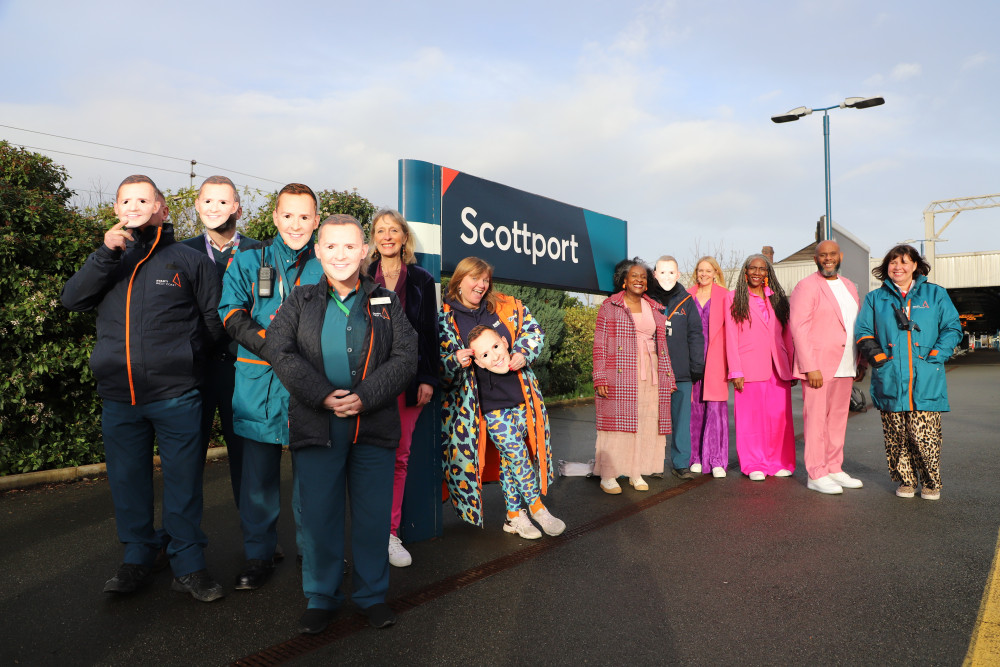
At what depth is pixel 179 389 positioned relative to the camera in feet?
11.3

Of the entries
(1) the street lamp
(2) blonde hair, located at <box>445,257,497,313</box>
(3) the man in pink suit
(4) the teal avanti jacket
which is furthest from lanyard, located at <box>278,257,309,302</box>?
→ (1) the street lamp

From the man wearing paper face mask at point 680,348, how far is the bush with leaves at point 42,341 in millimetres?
5065

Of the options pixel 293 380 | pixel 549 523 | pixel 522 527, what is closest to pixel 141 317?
pixel 293 380

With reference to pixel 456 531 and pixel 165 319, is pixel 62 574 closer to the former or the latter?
pixel 165 319

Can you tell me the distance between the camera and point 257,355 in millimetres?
3346

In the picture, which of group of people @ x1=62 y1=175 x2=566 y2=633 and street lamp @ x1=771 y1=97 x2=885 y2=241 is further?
street lamp @ x1=771 y1=97 x2=885 y2=241

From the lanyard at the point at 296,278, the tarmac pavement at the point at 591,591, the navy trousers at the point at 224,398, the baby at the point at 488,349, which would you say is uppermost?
the lanyard at the point at 296,278

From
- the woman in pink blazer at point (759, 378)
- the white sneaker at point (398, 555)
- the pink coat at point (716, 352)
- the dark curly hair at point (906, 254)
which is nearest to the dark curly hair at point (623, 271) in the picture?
the pink coat at point (716, 352)

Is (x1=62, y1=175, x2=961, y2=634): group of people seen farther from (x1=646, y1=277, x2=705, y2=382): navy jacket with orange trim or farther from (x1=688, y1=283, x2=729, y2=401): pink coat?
(x1=688, y1=283, x2=729, y2=401): pink coat

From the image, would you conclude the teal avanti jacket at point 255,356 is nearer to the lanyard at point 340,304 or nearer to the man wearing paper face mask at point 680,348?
the lanyard at point 340,304

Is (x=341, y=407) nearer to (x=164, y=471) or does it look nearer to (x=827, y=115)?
(x=164, y=471)

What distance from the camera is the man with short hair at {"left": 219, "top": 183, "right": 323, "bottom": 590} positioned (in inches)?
137

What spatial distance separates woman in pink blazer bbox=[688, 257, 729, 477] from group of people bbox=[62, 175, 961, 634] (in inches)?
17.3

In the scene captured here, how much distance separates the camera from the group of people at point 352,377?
3.06 meters
